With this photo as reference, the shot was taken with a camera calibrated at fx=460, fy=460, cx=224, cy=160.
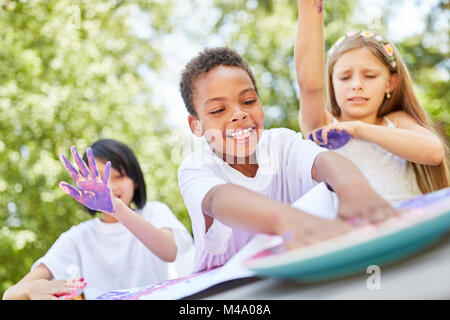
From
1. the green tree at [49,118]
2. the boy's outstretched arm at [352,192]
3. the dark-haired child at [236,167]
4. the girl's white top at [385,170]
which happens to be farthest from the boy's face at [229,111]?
the green tree at [49,118]

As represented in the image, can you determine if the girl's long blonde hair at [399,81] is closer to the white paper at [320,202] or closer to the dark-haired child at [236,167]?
the dark-haired child at [236,167]

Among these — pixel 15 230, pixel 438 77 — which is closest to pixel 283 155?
pixel 15 230

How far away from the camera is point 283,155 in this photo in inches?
43.4

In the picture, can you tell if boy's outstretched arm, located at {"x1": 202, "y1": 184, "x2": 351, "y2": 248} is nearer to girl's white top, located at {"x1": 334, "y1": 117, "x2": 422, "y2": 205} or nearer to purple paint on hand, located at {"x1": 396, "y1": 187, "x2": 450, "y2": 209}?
purple paint on hand, located at {"x1": 396, "y1": 187, "x2": 450, "y2": 209}

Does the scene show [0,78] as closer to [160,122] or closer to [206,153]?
[160,122]

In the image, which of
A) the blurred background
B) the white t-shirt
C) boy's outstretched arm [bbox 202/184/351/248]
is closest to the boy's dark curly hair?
the white t-shirt

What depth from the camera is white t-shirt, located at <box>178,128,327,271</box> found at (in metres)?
0.94

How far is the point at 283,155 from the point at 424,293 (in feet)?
1.81

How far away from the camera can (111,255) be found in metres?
1.75

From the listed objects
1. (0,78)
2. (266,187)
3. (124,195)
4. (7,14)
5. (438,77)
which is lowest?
(266,187)

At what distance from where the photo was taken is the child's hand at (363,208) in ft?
1.99

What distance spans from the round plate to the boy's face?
Result: 1.31 feet

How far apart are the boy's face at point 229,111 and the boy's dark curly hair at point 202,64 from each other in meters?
0.03

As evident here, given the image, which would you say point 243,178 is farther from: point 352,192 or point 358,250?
point 358,250
